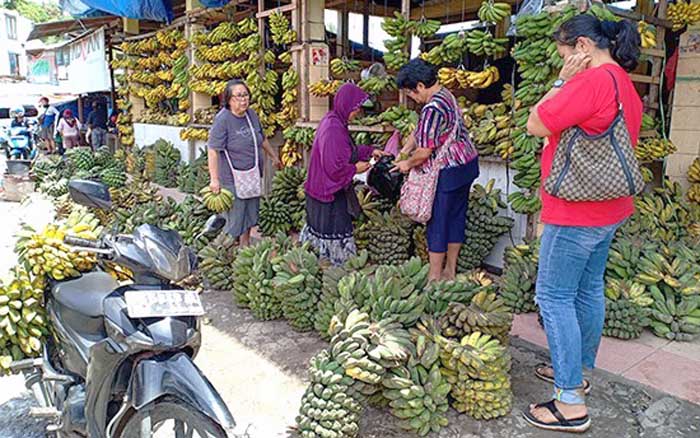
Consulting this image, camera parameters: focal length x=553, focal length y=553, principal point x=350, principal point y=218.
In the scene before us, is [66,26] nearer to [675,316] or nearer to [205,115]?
[205,115]

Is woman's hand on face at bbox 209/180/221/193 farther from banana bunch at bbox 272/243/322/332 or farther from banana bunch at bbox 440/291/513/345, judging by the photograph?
banana bunch at bbox 440/291/513/345

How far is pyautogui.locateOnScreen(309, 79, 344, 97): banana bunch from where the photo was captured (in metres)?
6.42

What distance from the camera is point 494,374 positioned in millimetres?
2729

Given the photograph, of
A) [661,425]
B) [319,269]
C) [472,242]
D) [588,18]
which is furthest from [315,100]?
[661,425]

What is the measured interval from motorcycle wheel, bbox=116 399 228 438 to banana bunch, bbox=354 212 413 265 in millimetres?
3081

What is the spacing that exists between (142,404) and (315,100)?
17.4 feet

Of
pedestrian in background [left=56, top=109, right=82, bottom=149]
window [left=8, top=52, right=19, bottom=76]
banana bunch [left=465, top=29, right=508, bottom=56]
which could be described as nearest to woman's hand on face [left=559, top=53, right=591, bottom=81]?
banana bunch [left=465, top=29, right=508, bottom=56]

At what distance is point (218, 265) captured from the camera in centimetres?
484

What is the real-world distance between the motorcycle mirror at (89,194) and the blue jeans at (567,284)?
195 cm

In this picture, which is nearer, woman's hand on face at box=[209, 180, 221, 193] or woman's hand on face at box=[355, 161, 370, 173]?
woman's hand on face at box=[355, 161, 370, 173]

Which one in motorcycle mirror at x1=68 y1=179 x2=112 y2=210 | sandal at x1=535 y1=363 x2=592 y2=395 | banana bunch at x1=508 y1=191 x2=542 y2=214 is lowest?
sandal at x1=535 y1=363 x2=592 y2=395

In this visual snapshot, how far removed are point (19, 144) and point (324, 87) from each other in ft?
40.8

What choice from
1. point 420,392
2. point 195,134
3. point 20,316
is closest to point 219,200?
point 20,316

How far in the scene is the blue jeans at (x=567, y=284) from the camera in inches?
96.6
